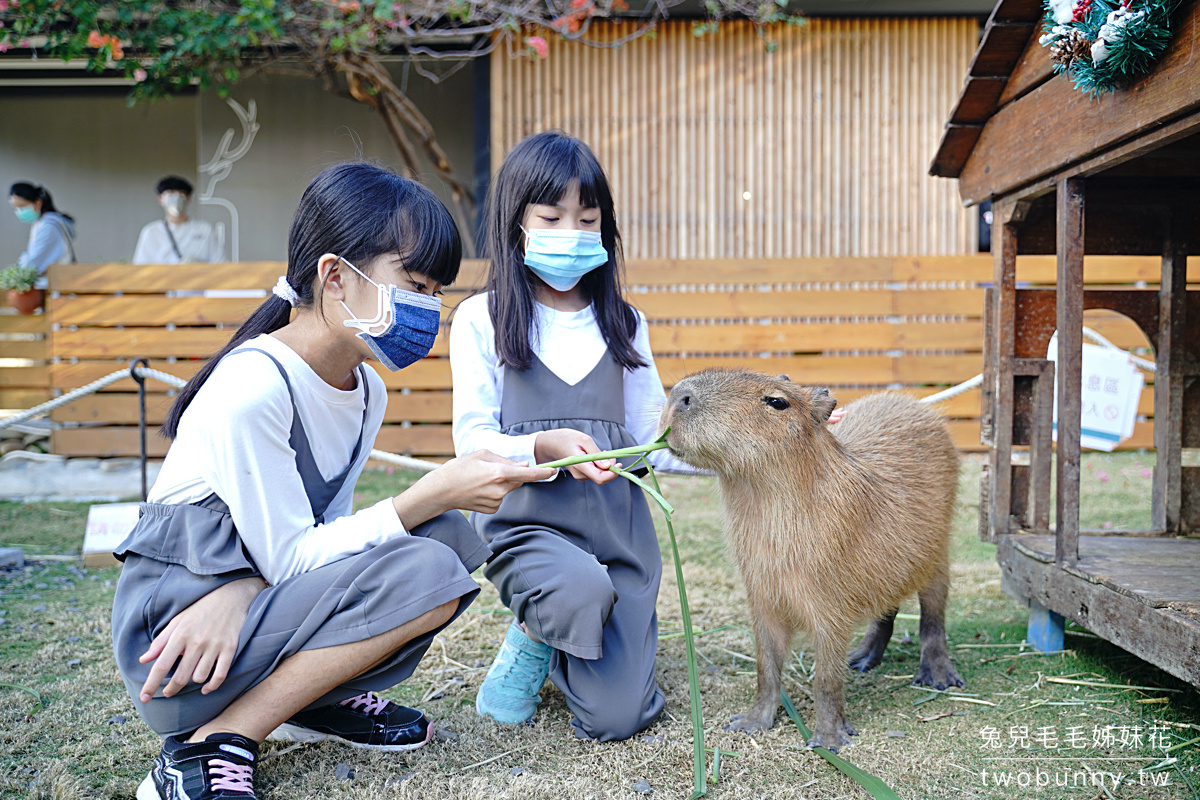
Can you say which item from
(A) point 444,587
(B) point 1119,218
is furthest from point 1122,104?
(A) point 444,587

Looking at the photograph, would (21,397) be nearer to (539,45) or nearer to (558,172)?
(539,45)

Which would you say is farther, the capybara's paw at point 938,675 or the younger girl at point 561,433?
the capybara's paw at point 938,675

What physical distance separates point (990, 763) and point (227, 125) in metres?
10.2

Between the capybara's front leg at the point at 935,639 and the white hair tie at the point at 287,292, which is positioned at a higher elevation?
the white hair tie at the point at 287,292

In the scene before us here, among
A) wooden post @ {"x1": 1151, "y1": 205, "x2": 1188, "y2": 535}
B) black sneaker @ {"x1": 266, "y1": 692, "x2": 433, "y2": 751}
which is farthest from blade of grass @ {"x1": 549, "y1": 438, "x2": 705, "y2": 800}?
wooden post @ {"x1": 1151, "y1": 205, "x2": 1188, "y2": 535}

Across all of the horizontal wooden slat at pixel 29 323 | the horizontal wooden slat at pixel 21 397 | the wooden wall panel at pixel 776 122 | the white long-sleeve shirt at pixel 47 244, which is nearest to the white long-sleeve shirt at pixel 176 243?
the white long-sleeve shirt at pixel 47 244

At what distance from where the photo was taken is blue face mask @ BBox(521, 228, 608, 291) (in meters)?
2.47

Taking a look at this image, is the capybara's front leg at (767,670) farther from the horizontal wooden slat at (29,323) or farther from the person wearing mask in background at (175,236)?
the horizontal wooden slat at (29,323)

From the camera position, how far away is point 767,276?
7.23m

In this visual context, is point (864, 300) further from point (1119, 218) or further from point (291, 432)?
point (291, 432)

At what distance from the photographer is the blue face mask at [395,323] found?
204 centimetres

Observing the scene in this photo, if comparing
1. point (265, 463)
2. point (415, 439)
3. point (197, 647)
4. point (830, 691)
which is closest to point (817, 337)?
point (415, 439)

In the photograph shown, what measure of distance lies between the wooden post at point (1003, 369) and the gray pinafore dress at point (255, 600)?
2167 millimetres

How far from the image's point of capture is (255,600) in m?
1.89
